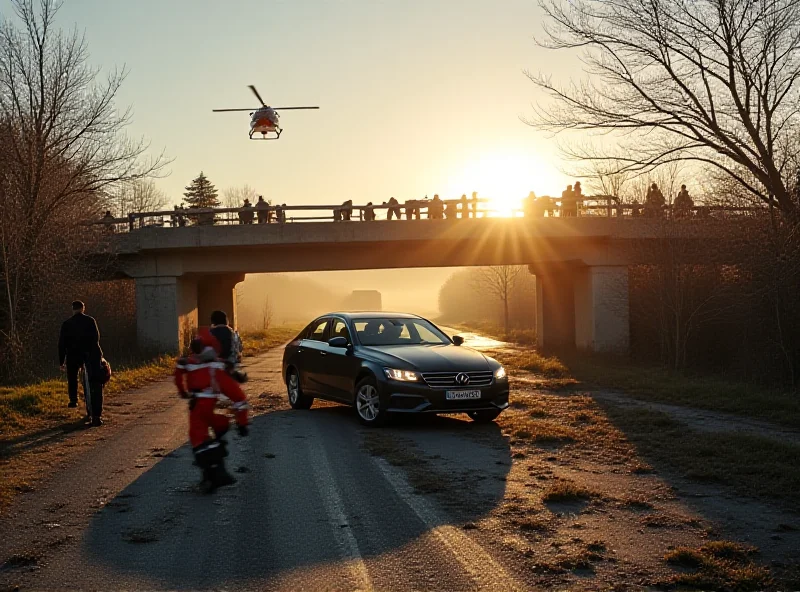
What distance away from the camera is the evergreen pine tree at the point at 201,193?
65.2 m

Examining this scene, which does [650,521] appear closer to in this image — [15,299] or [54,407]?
[54,407]

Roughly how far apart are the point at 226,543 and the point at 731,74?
19.8 m

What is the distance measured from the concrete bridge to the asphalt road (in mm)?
19732

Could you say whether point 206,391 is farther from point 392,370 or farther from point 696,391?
point 696,391

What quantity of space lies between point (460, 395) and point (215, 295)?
94.1ft

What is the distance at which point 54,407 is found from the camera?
50.0 feet

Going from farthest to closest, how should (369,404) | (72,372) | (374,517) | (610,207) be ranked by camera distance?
(610,207)
(72,372)
(369,404)
(374,517)

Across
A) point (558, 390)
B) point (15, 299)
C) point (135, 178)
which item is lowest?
point (558, 390)

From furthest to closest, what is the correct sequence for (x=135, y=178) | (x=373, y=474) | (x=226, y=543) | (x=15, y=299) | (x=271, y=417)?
(x=135, y=178)
(x=15, y=299)
(x=271, y=417)
(x=373, y=474)
(x=226, y=543)

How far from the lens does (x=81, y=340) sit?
517 inches

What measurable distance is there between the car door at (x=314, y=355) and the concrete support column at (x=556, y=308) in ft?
70.8

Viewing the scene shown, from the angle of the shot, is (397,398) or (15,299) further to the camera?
(15,299)

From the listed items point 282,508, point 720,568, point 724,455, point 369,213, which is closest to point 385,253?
point 369,213

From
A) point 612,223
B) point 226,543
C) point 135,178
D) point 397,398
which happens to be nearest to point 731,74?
point 612,223
